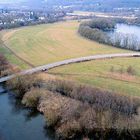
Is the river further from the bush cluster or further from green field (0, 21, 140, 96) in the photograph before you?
green field (0, 21, 140, 96)

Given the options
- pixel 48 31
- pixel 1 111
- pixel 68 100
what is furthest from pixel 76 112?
pixel 48 31

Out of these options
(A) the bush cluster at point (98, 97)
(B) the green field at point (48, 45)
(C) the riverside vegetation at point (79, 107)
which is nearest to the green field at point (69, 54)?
(B) the green field at point (48, 45)

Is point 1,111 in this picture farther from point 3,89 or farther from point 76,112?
point 76,112

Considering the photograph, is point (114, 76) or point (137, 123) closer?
point (137, 123)

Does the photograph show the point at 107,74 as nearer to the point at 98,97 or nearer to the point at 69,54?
the point at 98,97

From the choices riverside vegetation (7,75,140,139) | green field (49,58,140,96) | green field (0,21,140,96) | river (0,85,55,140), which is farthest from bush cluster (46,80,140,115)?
river (0,85,55,140)

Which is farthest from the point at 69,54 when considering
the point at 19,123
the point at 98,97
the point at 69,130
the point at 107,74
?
the point at 69,130
